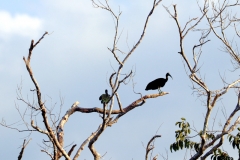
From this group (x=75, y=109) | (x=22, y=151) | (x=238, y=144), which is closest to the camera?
(x=22, y=151)

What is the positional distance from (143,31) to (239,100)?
7.44 ft

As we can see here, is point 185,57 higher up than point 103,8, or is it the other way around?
point 103,8

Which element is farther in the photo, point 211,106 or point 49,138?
point 49,138

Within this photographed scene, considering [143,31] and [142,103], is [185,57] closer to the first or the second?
[143,31]

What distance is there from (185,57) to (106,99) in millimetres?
1789

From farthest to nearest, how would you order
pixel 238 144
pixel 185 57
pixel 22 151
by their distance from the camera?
pixel 238 144 → pixel 22 151 → pixel 185 57

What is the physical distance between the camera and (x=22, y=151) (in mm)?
9828

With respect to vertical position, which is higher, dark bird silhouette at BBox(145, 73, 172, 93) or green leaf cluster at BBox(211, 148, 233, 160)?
dark bird silhouette at BBox(145, 73, 172, 93)

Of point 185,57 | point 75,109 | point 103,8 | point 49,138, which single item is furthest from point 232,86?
point 75,109

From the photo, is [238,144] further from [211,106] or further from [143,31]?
[143,31]

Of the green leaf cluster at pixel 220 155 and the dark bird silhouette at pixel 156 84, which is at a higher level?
the dark bird silhouette at pixel 156 84

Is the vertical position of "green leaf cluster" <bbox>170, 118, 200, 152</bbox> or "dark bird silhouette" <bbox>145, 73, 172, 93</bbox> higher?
"dark bird silhouette" <bbox>145, 73, 172, 93</bbox>

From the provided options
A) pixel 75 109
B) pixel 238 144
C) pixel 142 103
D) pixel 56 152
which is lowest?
pixel 238 144

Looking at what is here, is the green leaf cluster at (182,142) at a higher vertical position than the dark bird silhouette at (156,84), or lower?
lower
